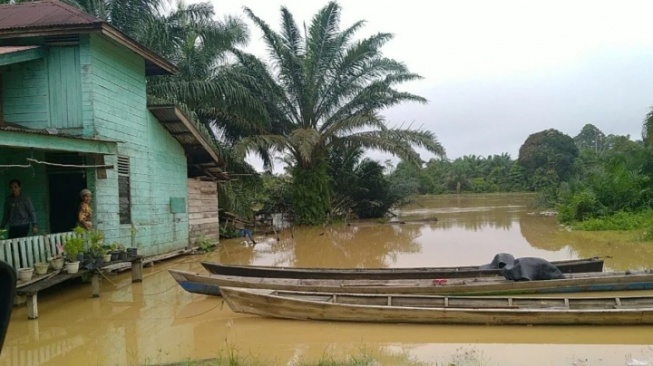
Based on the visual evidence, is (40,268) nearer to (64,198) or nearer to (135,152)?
(64,198)

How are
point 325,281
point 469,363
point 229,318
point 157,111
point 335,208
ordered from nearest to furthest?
point 469,363
point 229,318
point 325,281
point 157,111
point 335,208

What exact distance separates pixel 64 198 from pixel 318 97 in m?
11.0

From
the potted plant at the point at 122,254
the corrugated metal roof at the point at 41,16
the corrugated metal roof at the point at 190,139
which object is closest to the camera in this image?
the potted plant at the point at 122,254

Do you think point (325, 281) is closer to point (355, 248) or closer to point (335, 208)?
point (355, 248)

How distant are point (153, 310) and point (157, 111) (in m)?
5.57

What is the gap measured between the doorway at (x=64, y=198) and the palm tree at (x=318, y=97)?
720cm

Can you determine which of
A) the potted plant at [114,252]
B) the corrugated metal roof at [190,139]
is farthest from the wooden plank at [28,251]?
the corrugated metal roof at [190,139]

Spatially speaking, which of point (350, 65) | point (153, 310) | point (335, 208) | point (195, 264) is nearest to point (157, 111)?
point (195, 264)

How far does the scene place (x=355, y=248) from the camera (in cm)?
1355

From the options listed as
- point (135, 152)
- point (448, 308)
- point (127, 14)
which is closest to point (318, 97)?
point (127, 14)

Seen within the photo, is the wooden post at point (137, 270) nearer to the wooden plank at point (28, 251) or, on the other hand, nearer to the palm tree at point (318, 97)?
the wooden plank at point (28, 251)

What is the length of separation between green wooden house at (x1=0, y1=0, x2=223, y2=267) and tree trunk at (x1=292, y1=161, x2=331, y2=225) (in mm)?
9107

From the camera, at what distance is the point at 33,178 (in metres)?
8.58

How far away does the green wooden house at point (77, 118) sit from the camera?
818 cm
